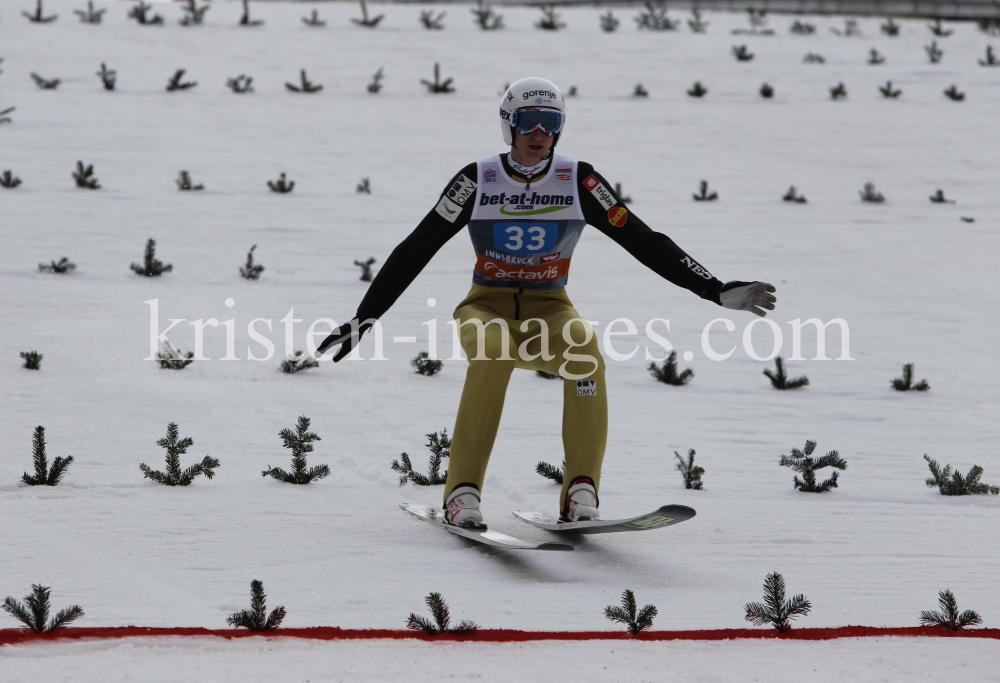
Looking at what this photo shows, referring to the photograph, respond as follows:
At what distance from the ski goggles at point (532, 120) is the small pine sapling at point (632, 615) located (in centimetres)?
212

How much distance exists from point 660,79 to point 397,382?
12.3 meters

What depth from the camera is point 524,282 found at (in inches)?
178

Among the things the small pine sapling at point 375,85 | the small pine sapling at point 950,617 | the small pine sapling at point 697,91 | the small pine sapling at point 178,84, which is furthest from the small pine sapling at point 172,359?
the small pine sapling at point 697,91

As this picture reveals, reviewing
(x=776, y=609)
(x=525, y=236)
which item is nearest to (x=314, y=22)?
(x=525, y=236)

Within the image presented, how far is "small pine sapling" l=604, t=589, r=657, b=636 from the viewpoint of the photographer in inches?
129

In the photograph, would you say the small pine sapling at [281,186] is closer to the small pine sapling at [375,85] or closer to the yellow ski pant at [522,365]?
the small pine sapling at [375,85]

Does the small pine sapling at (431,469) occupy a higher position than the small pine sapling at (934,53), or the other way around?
the small pine sapling at (934,53)

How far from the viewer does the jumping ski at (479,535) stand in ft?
12.5

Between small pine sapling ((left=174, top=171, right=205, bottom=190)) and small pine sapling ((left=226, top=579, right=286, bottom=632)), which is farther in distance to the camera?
small pine sapling ((left=174, top=171, right=205, bottom=190))

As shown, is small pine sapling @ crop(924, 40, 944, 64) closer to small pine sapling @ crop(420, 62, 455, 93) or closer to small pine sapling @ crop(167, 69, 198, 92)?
small pine sapling @ crop(420, 62, 455, 93)

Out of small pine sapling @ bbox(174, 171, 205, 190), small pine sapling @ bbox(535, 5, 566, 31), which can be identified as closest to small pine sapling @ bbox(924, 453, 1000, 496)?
small pine sapling @ bbox(174, 171, 205, 190)

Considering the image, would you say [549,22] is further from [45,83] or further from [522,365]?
[522,365]

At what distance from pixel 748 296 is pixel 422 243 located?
4.83ft

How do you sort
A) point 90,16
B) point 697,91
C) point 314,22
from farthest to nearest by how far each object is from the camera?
point 314,22 < point 90,16 < point 697,91
